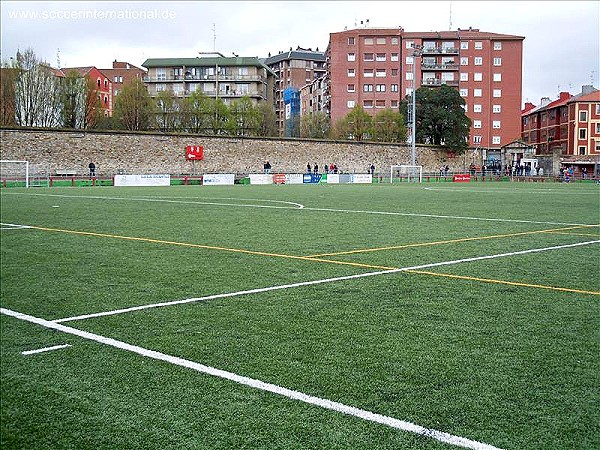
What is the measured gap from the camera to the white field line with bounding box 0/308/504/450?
12.0 ft

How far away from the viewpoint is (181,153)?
6562cm

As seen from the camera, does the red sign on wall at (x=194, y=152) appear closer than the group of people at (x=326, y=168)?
Yes

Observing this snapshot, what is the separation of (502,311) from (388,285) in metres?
1.77

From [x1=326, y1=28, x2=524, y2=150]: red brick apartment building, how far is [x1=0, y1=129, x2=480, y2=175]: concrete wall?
2892 centimetres

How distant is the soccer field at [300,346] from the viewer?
152 inches

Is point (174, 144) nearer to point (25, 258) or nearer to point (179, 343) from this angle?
point (25, 258)

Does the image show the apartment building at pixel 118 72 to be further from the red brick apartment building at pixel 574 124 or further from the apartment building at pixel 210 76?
the red brick apartment building at pixel 574 124

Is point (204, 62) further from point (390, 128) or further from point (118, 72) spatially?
point (390, 128)

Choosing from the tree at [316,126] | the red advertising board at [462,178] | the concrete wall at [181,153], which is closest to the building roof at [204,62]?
the tree at [316,126]

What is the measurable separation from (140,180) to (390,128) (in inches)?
1829

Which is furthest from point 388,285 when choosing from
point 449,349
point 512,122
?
point 512,122

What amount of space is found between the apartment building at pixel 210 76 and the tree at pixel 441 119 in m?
43.3

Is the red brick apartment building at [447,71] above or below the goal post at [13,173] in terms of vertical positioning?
above

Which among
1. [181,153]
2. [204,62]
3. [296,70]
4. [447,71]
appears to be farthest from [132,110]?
[296,70]
